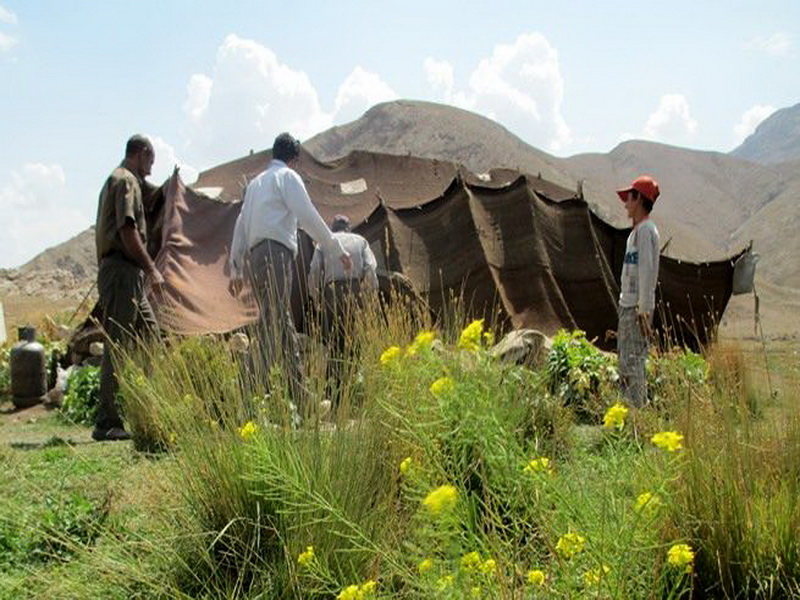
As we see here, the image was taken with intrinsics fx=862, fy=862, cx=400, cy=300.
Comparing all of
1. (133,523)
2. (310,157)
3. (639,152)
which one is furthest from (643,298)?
(639,152)

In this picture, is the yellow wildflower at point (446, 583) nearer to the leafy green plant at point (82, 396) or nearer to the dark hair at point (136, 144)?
the dark hair at point (136, 144)

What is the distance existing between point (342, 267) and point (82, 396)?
3.10 metres

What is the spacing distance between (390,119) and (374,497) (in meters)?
42.4

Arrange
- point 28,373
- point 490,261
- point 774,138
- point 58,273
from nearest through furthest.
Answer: point 28,373 < point 490,261 < point 58,273 < point 774,138

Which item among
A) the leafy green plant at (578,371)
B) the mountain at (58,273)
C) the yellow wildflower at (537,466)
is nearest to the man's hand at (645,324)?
the leafy green plant at (578,371)

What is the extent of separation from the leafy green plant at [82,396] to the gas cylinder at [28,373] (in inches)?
38.0

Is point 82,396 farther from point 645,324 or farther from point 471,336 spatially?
point 471,336

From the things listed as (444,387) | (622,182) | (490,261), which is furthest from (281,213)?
(622,182)

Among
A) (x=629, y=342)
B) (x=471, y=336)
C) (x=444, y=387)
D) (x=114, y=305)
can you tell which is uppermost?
(x=114, y=305)

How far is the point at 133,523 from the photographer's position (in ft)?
11.5

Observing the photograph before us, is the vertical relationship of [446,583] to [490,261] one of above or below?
below

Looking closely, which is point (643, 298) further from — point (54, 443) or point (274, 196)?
point (54, 443)

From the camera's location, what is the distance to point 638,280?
5727 millimetres

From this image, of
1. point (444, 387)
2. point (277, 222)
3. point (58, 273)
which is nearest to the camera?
point (444, 387)
